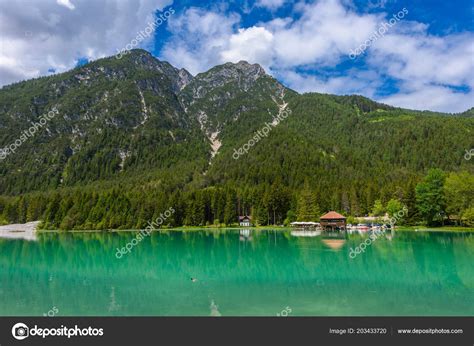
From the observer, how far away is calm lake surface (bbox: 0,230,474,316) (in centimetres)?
1669

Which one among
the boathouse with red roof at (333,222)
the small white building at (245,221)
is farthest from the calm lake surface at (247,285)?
the small white building at (245,221)

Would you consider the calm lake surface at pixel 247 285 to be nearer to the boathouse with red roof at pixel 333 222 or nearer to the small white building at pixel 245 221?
the boathouse with red roof at pixel 333 222

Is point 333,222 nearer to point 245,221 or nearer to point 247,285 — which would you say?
point 245,221

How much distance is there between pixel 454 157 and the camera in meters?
158

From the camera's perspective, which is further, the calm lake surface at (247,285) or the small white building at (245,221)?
the small white building at (245,221)

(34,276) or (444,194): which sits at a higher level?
(444,194)

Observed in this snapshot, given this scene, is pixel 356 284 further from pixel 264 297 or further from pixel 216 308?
pixel 216 308

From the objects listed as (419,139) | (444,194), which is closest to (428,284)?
(444,194)

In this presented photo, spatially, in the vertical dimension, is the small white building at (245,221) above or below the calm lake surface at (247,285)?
above

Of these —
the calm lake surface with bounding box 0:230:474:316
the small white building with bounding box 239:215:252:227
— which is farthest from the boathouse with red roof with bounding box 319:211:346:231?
the calm lake surface with bounding box 0:230:474:316

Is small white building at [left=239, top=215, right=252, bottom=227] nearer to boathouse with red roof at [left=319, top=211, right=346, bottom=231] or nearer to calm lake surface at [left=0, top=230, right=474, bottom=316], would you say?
boathouse with red roof at [left=319, top=211, right=346, bottom=231]

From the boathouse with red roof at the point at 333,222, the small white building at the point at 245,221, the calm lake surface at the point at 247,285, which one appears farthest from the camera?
the small white building at the point at 245,221

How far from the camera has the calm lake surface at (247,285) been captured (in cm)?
1669
